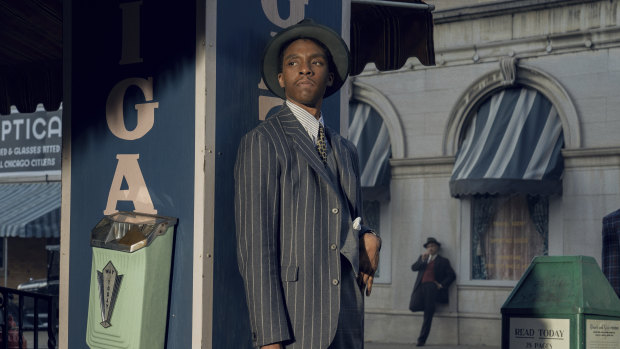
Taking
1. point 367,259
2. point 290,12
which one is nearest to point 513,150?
point 290,12

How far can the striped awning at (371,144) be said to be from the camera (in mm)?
17703

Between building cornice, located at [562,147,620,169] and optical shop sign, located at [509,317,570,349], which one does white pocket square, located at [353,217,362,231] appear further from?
building cornice, located at [562,147,620,169]

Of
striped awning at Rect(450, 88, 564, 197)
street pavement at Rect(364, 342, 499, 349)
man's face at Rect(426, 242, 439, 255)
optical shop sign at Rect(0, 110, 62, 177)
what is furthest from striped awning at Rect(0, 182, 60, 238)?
striped awning at Rect(450, 88, 564, 197)

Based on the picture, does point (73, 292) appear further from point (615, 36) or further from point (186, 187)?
point (615, 36)

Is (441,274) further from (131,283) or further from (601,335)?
(131,283)

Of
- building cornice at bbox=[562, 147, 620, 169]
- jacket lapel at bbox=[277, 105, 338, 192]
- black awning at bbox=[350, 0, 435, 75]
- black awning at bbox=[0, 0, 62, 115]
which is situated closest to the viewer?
jacket lapel at bbox=[277, 105, 338, 192]

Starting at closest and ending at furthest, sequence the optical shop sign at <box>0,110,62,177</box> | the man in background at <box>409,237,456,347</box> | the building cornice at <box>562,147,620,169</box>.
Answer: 1. the building cornice at <box>562,147,620,169</box>
2. the man in background at <box>409,237,456,347</box>
3. the optical shop sign at <box>0,110,62,177</box>

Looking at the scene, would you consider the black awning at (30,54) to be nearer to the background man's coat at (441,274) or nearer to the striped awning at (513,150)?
the striped awning at (513,150)

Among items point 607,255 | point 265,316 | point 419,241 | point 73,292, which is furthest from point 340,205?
point 419,241

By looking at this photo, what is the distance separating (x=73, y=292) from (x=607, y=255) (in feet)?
12.5

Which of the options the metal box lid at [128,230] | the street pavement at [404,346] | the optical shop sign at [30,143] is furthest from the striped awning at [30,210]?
the metal box lid at [128,230]

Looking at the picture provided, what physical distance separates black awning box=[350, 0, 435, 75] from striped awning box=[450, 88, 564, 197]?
991 centimetres

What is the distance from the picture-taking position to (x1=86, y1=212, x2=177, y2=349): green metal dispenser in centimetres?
382

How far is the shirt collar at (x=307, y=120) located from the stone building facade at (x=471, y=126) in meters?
12.7
